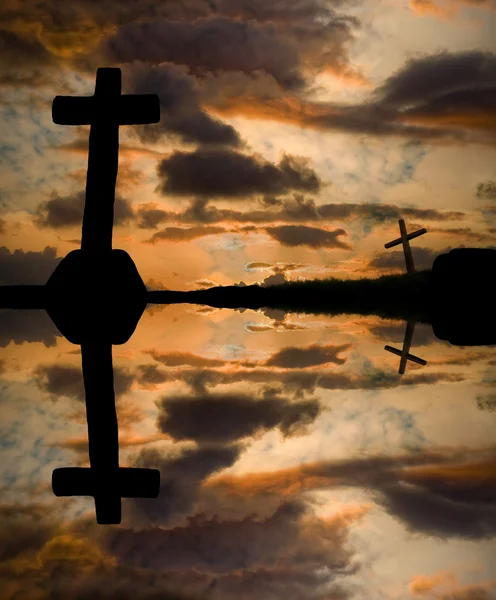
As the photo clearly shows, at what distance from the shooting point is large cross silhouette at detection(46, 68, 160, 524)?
16.2 ft

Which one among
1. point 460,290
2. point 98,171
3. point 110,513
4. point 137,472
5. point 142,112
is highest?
point 142,112

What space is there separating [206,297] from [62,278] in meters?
1.14

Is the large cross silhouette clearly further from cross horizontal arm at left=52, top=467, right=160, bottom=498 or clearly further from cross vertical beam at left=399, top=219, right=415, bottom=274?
cross vertical beam at left=399, top=219, right=415, bottom=274

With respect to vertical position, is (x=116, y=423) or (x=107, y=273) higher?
(x=107, y=273)

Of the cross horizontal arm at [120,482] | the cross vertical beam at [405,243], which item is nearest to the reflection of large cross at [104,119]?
the cross horizontal arm at [120,482]

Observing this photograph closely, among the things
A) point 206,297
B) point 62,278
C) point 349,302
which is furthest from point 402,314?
point 62,278

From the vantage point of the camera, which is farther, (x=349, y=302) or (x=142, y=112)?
(x=142, y=112)

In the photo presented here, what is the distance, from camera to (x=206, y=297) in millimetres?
5359

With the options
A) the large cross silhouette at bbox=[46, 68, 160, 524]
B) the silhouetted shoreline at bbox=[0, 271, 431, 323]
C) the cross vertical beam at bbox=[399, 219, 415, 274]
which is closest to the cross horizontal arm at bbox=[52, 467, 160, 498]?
the large cross silhouette at bbox=[46, 68, 160, 524]

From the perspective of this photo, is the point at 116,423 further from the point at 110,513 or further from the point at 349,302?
the point at 349,302

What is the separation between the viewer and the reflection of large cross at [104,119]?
5.80 meters

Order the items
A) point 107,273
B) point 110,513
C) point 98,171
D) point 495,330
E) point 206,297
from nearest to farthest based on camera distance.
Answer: point 495,330, point 107,273, point 206,297, point 98,171, point 110,513

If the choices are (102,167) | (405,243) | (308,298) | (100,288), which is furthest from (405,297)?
(405,243)

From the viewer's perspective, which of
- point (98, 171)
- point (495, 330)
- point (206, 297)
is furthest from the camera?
point (98, 171)
